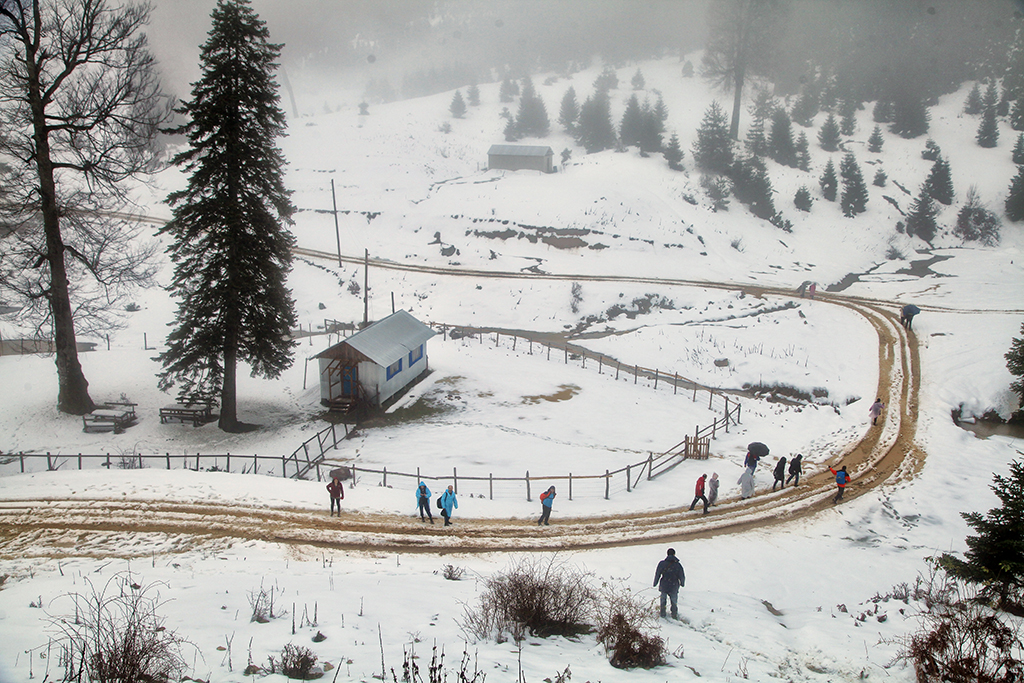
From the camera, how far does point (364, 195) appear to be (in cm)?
6344

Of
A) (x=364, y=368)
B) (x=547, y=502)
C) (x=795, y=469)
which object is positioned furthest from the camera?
(x=364, y=368)

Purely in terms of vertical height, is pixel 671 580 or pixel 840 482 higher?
pixel 671 580

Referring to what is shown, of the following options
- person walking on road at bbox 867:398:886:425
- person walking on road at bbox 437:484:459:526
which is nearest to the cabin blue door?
person walking on road at bbox 437:484:459:526

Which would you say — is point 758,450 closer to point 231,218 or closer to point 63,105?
point 231,218

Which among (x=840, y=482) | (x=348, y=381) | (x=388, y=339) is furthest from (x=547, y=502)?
(x=388, y=339)

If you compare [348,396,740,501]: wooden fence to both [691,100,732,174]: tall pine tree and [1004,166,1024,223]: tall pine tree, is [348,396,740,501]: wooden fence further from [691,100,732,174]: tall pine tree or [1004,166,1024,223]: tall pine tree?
[1004,166,1024,223]: tall pine tree

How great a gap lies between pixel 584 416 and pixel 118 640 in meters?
20.9

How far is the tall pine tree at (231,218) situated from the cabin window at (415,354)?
7.39 metres

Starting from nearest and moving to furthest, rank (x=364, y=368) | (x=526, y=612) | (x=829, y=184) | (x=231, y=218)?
(x=526, y=612), (x=231, y=218), (x=364, y=368), (x=829, y=184)

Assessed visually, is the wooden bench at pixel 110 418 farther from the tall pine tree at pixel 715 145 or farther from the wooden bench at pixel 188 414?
the tall pine tree at pixel 715 145

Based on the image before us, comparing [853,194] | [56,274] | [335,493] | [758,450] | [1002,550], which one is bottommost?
[335,493]

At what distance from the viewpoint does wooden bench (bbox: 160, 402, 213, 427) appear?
960 inches

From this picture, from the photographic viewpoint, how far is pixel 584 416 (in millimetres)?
26891

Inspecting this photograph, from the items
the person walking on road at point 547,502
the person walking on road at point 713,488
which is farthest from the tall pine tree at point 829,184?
the person walking on road at point 547,502
